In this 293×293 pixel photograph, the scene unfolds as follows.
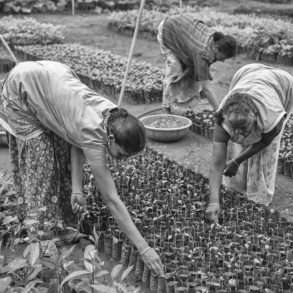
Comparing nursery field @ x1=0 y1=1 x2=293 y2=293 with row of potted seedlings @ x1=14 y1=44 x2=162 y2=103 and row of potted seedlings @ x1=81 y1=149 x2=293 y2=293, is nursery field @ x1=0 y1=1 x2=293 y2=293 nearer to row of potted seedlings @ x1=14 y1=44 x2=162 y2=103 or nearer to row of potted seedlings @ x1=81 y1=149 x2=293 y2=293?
row of potted seedlings @ x1=81 y1=149 x2=293 y2=293

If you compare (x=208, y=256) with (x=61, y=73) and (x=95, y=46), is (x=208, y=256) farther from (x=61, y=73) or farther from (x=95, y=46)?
(x=95, y=46)

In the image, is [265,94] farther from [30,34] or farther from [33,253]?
[30,34]

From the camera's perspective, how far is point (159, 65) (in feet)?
29.8

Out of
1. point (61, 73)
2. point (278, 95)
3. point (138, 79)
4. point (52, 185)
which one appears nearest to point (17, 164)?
point (52, 185)

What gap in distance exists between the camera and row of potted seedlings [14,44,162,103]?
705cm

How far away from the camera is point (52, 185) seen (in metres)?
3.42

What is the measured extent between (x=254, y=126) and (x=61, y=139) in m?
1.20

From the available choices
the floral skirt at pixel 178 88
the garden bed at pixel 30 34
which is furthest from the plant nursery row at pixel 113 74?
the garden bed at pixel 30 34

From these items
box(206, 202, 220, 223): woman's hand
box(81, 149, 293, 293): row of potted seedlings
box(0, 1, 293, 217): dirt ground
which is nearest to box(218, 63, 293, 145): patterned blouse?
box(206, 202, 220, 223): woman's hand

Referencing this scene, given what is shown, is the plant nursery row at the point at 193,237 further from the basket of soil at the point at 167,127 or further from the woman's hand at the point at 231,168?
the basket of soil at the point at 167,127

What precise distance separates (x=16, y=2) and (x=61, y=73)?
12113mm

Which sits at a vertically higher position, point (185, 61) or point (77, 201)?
point (185, 61)

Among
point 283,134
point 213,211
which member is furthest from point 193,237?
point 283,134

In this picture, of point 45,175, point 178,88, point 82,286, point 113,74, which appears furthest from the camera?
point 113,74
